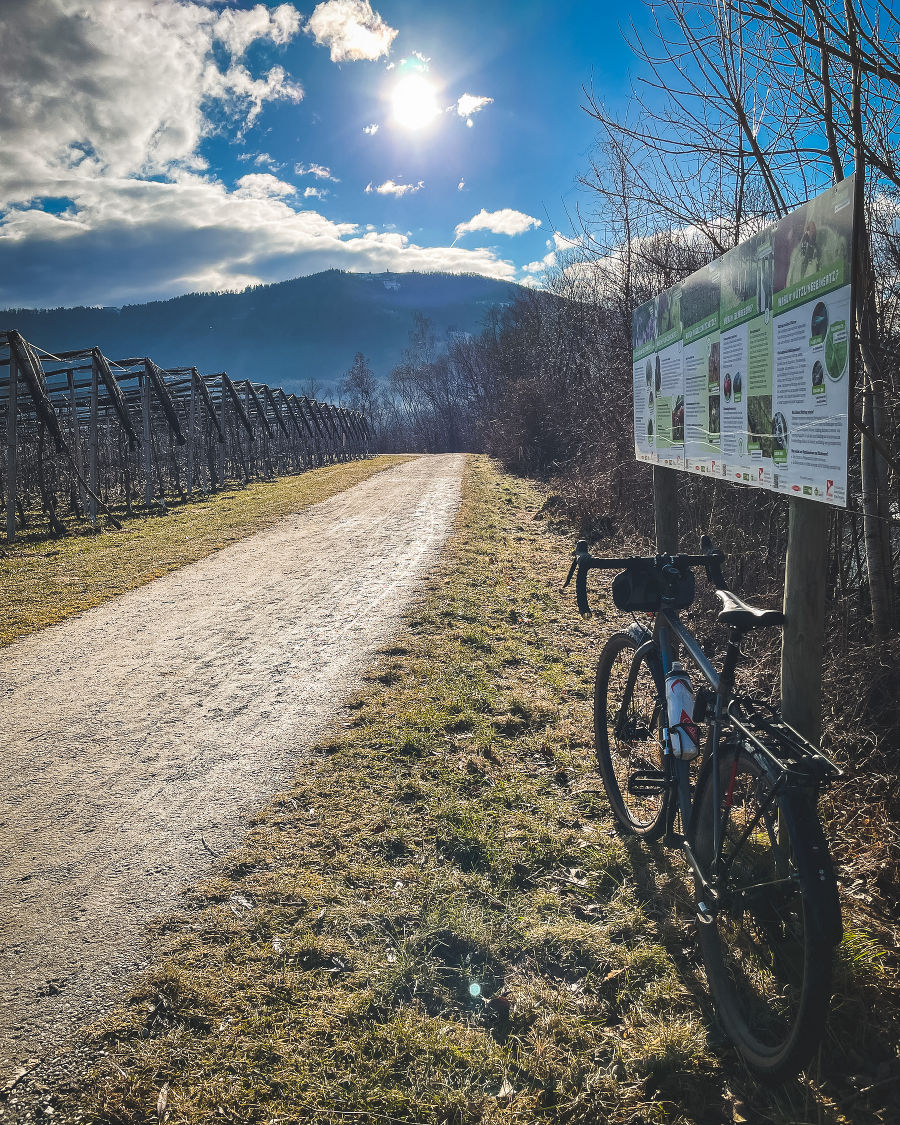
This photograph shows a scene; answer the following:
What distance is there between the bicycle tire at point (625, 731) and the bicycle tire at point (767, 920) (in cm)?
87

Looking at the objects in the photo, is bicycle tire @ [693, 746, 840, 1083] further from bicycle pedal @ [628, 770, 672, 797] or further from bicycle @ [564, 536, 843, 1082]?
bicycle pedal @ [628, 770, 672, 797]

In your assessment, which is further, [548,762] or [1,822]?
[548,762]

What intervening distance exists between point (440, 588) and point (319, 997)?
230 inches

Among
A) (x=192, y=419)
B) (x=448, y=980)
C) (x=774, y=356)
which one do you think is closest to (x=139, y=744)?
(x=448, y=980)

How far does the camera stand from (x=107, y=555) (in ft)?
35.9

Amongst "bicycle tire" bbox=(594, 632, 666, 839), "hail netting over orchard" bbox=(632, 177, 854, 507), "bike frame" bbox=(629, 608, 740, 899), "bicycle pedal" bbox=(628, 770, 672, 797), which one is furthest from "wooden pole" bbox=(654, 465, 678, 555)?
"bicycle pedal" bbox=(628, 770, 672, 797)

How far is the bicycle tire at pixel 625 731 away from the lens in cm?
329

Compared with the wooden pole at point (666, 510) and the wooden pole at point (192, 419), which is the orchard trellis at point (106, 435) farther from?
the wooden pole at point (666, 510)

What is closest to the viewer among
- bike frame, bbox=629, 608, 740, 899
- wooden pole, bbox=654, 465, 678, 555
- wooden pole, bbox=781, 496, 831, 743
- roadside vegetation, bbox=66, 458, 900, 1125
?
roadside vegetation, bbox=66, 458, 900, 1125

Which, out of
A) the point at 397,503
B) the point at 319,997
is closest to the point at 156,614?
the point at 319,997

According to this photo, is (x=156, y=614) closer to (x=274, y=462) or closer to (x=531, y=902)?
(x=531, y=902)

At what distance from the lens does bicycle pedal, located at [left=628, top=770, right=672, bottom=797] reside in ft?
9.37

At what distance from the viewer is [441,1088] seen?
2039 millimetres

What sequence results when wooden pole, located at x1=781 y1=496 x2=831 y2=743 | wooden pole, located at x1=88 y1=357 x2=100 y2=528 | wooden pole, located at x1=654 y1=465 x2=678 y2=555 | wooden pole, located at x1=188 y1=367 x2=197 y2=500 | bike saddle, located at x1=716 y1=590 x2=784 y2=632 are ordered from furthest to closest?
wooden pole, located at x1=188 y1=367 x2=197 y2=500 < wooden pole, located at x1=88 y1=357 x2=100 y2=528 < wooden pole, located at x1=654 y1=465 x2=678 y2=555 < wooden pole, located at x1=781 y1=496 x2=831 y2=743 < bike saddle, located at x1=716 y1=590 x2=784 y2=632
